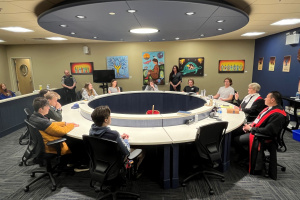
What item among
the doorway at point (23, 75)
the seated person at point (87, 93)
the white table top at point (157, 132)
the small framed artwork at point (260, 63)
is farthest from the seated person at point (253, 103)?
the doorway at point (23, 75)

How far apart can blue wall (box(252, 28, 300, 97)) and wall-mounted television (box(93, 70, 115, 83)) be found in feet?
18.5

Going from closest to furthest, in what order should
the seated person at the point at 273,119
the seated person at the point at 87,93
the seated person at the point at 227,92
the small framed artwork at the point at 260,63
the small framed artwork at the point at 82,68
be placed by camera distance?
the seated person at the point at 273,119 → the seated person at the point at 87,93 → the seated person at the point at 227,92 → the small framed artwork at the point at 260,63 → the small framed artwork at the point at 82,68

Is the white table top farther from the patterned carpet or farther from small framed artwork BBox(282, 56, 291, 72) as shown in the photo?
small framed artwork BBox(282, 56, 291, 72)

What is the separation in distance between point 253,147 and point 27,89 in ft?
33.6

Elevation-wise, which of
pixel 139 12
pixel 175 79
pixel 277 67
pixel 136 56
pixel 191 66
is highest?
pixel 139 12

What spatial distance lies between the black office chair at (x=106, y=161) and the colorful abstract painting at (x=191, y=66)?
6.30m

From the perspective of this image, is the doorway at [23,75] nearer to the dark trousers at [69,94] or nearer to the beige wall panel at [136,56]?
the beige wall panel at [136,56]

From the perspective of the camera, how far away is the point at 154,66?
26.0 feet

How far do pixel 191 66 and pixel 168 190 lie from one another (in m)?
6.14

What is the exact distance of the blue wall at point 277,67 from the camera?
5191 mm

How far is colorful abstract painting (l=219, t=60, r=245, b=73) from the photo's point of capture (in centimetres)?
785

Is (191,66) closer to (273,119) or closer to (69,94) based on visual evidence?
(69,94)

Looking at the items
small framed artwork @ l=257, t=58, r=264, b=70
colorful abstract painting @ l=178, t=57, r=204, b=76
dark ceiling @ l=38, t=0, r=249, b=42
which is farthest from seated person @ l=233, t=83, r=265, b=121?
colorful abstract painting @ l=178, t=57, r=204, b=76

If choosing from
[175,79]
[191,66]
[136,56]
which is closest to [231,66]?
[191,66]
